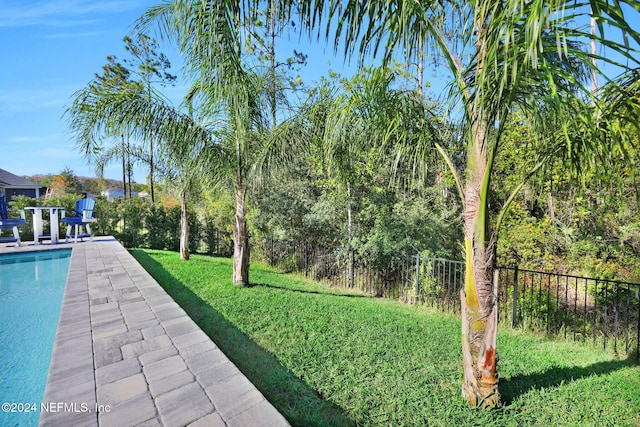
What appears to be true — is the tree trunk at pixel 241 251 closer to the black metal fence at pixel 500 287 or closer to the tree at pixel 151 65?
the black metal fence at pixel 500 287

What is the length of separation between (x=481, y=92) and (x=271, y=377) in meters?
2.78

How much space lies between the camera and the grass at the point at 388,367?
2.25 metres

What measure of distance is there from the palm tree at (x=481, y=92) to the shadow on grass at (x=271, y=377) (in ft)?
4.07

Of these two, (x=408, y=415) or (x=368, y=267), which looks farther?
(x=368, y=267)

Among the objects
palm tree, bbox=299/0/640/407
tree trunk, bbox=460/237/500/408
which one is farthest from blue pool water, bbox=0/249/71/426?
palm tree, bbox=299/0/640/407

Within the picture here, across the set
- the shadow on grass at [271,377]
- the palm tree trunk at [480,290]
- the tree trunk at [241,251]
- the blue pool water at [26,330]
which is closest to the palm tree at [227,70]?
the tree trunk at [241,251]

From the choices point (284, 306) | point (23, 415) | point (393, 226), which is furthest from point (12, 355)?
point (393, 226)

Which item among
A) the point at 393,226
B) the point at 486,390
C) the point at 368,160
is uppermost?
the point at 368,160

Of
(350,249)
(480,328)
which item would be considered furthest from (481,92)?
(350,249)

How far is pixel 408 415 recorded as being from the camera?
2195 mm

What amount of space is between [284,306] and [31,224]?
41.1ft

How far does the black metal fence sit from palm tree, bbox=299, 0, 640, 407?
3.03 meters

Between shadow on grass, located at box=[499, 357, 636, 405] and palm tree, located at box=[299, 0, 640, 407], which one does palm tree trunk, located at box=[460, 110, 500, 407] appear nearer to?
palm tree, located at box=[299, 0, 640, 407]

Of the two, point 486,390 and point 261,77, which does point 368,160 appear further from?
point 486,390
